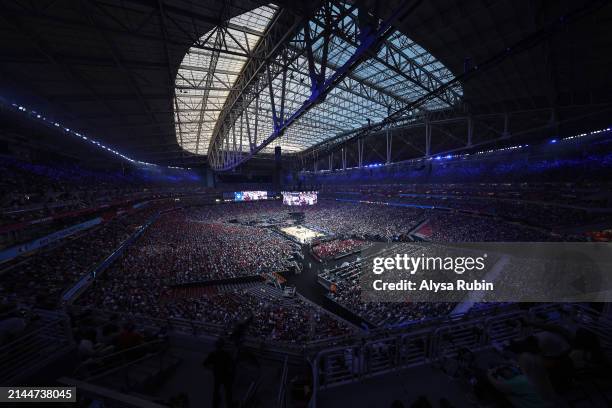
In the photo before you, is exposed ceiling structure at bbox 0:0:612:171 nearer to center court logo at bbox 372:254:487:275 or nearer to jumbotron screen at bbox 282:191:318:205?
center court logo at bbox 372:254:487:275

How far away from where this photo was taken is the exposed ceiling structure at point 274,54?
313 inches

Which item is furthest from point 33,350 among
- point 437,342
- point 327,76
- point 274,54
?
point 327,76

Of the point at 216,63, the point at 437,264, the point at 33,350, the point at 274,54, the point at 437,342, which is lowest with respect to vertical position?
the point at 437,264

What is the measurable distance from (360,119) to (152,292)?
25.4 m

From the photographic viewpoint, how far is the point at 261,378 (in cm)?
348

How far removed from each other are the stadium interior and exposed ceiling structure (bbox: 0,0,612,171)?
10cm

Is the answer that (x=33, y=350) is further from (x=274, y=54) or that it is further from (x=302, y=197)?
(x=302, y=197)

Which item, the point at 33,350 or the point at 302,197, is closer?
the point at 33,350

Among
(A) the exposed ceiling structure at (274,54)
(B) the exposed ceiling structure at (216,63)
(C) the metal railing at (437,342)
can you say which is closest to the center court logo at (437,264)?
(C) the metal railing at (437,342)

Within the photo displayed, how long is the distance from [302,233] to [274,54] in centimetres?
2242

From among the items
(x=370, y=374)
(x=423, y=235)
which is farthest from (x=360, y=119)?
(x=370, y=374)

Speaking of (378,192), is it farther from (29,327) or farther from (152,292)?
(29,327)

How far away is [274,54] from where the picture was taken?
12.6 meters

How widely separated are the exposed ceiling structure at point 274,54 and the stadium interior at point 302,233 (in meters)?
0.10
